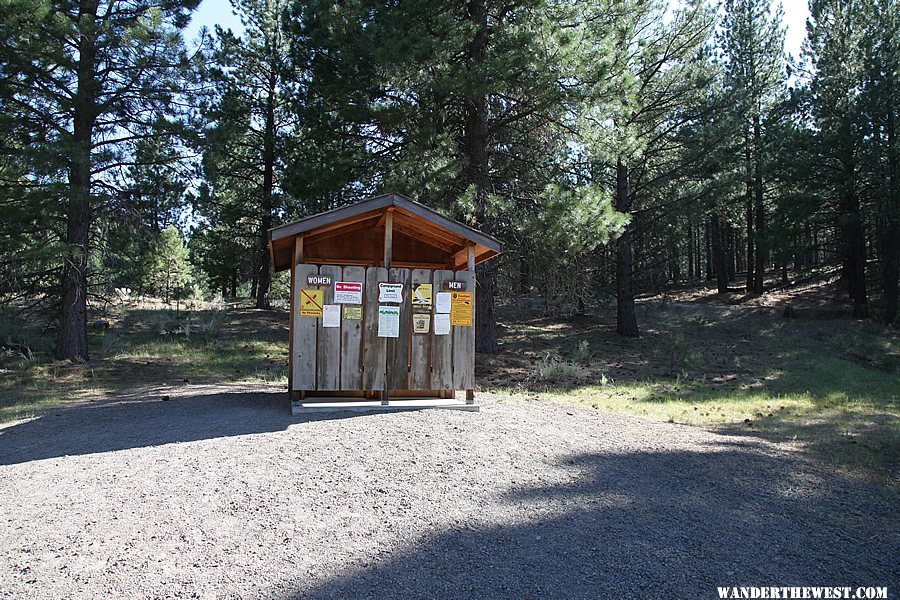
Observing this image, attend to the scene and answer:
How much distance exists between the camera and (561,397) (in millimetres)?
11375

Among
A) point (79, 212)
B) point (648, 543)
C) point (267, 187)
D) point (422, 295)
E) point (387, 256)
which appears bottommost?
point (648, 543)

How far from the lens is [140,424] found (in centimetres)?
739

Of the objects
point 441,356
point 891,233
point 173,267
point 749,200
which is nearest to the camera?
point 441,356

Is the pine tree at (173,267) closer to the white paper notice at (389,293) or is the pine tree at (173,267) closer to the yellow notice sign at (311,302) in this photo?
the yellow notice sign at (311,302)

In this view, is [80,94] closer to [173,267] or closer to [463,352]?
Answer: [463,352]

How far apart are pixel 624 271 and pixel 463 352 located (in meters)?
13.7

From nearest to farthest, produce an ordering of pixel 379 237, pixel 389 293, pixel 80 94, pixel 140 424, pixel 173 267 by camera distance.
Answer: pixel 140 424, pixel 389 293, pixel 379 237, pixel 80 94, pixel 173 267

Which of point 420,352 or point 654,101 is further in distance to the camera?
point 654,101

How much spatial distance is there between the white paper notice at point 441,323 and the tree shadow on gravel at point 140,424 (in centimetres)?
177

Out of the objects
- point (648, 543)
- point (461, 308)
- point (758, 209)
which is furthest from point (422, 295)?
point (758, 209)

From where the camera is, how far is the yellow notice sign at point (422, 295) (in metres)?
8.20

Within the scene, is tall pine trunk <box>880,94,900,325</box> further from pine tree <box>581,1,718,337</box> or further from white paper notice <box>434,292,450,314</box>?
white paper notice <box>434,292,450,314</box>

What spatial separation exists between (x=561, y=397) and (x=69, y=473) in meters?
8.31

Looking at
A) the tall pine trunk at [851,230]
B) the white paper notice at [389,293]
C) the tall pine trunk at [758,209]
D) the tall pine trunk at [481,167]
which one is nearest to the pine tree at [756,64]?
the tall pine trunk at [758,209]
